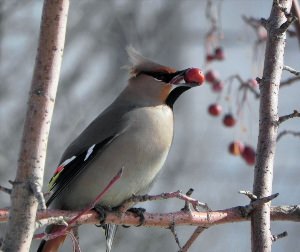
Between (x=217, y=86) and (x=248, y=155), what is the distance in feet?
1.21

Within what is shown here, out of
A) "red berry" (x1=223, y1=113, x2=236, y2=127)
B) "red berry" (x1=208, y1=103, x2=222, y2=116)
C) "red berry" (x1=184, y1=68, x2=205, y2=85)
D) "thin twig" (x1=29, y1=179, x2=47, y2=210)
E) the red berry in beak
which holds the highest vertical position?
the red berry in beak

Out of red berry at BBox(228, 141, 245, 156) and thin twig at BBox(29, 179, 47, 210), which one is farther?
red berry at BBox(228, 141, 245, 156)

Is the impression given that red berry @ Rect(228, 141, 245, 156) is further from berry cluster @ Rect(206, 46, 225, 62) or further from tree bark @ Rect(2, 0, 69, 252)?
tree bark @ Rect(2, 0, 69, 252)

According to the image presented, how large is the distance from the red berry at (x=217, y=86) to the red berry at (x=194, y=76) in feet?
2.80

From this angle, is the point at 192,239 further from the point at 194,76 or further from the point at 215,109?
the point at 215,109

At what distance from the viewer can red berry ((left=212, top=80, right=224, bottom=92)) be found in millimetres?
4414

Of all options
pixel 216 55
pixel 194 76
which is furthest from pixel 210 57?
pixel 194 76

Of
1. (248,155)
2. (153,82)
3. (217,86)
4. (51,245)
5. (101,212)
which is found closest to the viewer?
(101,212)

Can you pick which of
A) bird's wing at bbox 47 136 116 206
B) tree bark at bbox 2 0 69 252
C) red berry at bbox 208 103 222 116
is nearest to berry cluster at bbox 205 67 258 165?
red berry at bbox 208 103 222 116

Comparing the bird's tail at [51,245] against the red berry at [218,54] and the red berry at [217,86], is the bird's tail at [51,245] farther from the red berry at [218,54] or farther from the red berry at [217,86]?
the red berry at [218,54]

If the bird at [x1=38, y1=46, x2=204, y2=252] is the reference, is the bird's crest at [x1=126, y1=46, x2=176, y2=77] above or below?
above

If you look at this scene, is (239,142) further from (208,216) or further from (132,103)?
(208,216)

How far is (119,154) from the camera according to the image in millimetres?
3582

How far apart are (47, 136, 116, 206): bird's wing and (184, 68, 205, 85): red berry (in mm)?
382
